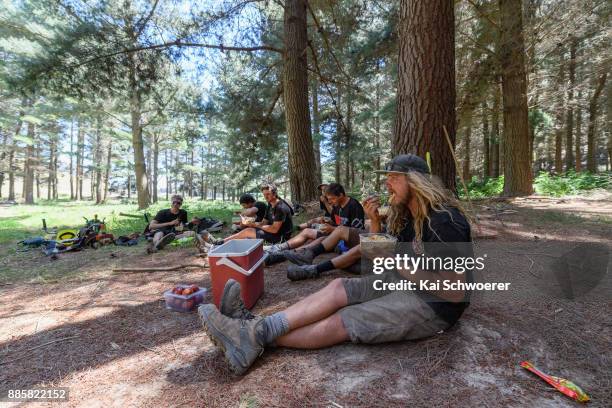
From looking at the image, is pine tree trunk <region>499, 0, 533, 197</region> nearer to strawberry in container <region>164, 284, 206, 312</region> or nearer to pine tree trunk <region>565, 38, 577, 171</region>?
pine tree trunk <region>565, 38, 577, 171</region>

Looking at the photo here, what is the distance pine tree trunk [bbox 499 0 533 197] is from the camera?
20.8ft

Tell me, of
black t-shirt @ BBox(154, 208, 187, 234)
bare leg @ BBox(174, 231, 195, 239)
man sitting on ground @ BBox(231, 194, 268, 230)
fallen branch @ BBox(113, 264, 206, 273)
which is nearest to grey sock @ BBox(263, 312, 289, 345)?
fallen branch @ BBox(113, 264, 206, 273)

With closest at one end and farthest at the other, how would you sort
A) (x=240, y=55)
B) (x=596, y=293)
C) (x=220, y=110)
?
(x=596, y=293), (x=240, y=55), (x=220, y=110)

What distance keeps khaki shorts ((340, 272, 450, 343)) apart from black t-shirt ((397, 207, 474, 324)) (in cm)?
5

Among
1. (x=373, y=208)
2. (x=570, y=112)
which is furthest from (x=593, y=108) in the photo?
(x=373, y=208)

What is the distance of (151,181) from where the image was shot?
32062mm

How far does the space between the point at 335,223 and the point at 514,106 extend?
6337 millimetres

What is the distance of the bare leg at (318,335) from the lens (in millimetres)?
1890

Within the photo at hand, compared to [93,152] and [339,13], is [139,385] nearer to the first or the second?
[339,13]

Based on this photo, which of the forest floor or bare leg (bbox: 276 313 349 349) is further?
bare leg (bbox: 276 313 349 349)

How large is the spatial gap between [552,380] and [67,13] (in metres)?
8.58

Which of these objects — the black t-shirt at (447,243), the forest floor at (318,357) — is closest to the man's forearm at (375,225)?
the forest floor at (318,357)

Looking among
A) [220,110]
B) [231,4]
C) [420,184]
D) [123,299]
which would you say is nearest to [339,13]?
[231,4]

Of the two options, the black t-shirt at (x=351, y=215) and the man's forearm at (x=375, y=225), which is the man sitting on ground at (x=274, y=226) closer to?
the black t-shirt at (x=351, y=215)
